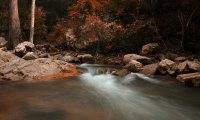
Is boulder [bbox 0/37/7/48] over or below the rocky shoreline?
over

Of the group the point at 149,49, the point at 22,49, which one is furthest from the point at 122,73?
the point at 22,49

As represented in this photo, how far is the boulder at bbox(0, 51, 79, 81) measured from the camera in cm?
915

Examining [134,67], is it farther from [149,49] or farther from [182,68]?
[149,49]

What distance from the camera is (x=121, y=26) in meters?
16.0

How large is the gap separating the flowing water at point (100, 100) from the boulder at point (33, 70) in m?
0.62

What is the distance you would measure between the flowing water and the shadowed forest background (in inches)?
209

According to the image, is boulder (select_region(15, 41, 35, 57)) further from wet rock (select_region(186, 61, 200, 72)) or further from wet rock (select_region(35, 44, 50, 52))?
wet rock (select_region(186, 61, 200, 72))

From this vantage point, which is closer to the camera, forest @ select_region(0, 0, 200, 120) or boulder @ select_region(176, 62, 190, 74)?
forest @ select_region(0, 0, 200, 120)

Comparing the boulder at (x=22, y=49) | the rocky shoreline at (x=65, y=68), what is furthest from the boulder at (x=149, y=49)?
the boulder at (x=22, y=49)

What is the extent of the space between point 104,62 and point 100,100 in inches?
270

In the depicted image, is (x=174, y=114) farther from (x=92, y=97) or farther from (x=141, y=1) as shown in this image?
(x=141, y=1)

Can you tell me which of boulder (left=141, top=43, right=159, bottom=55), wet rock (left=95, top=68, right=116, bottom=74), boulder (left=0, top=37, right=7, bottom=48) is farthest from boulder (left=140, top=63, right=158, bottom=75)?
boulder (left=0, top=37, right=7, bottom=48)

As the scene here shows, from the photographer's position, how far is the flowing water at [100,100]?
5.95 meters

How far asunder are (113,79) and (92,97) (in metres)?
2.60
